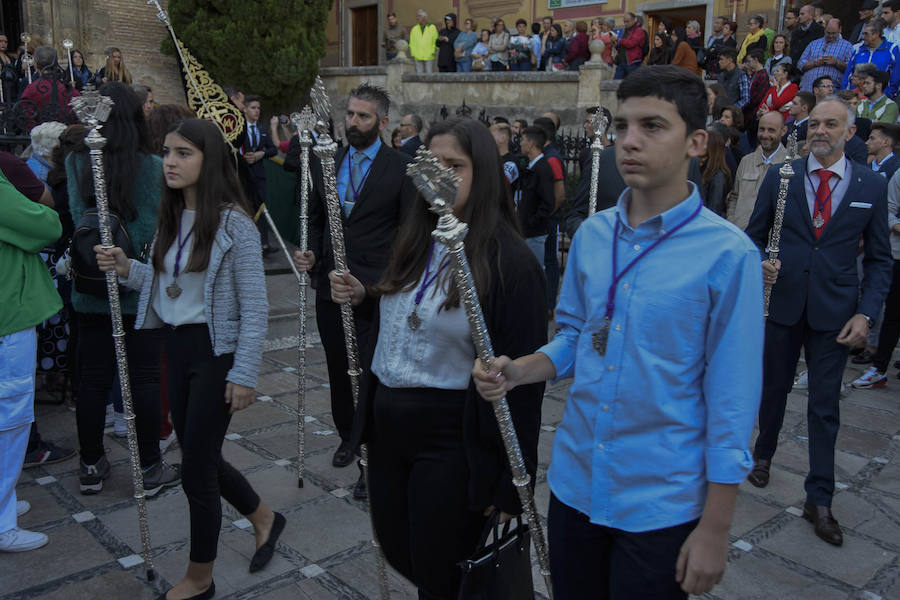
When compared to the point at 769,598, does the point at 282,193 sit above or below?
above

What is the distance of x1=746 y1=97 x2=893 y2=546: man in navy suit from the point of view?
4066 millimetres

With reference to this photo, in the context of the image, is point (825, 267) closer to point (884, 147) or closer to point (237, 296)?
point (237, 296)

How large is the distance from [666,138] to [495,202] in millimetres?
718

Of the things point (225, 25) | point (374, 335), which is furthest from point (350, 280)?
point (225, 25)

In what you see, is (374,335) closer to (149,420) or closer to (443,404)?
(443,404)

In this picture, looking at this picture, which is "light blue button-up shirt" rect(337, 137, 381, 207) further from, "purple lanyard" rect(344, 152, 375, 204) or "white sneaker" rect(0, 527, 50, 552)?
"white sneaker" rect(0, 527, 50, 552)

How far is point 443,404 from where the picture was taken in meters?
2.40

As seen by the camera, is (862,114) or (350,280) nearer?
(350,280)

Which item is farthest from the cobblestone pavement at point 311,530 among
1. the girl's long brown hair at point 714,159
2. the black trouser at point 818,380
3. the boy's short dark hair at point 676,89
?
the boy's short dark hair at point 676,89

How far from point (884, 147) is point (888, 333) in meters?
1.94

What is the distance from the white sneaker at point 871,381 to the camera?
22.6 ft

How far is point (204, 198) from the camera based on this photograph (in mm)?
3127

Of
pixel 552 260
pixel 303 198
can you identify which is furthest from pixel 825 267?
pixel 552 260

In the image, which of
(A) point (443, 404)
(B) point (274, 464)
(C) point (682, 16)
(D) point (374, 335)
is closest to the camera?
(A) point (443, 404)
